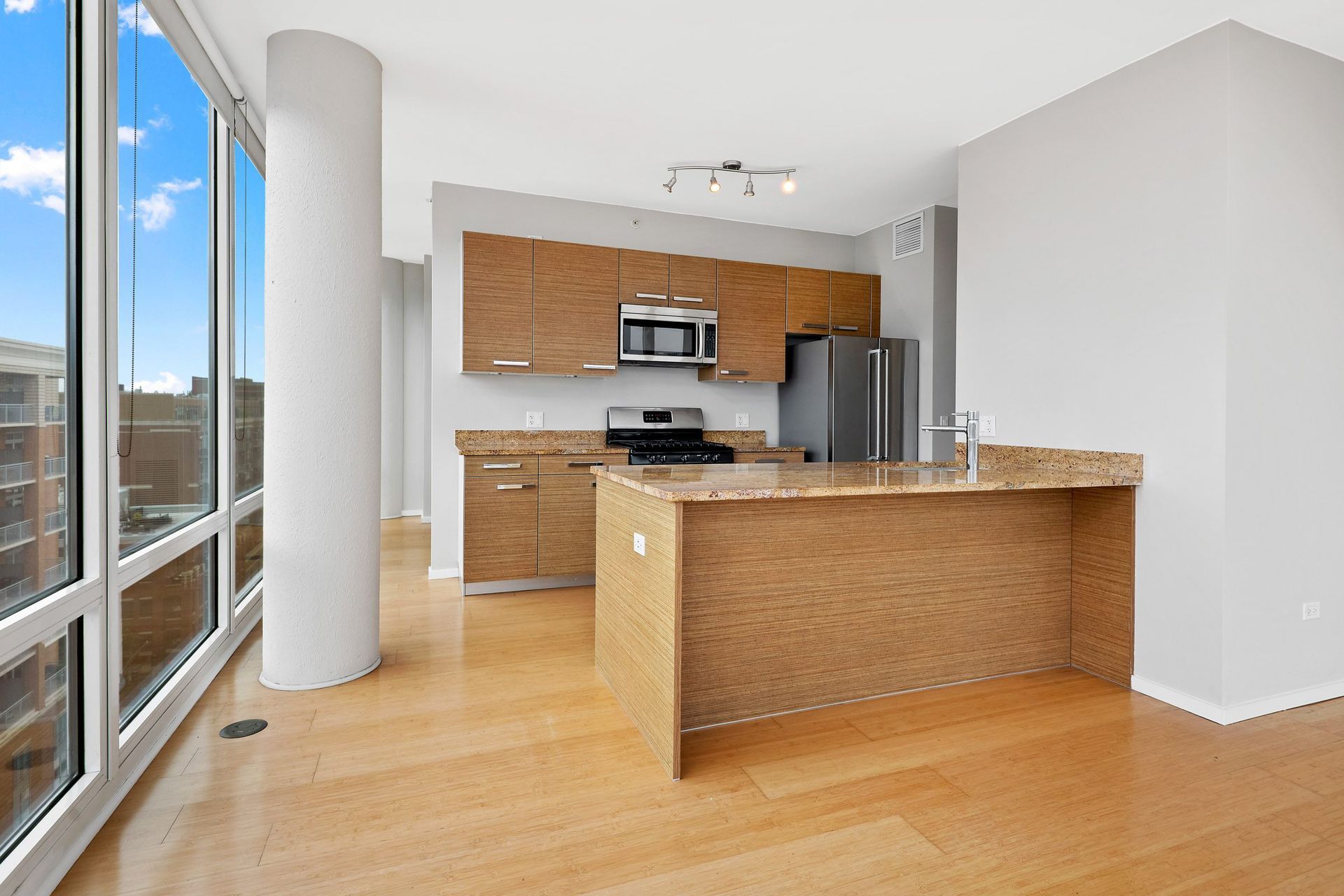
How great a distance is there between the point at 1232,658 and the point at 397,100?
4.26m

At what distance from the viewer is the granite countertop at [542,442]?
4.41 metres

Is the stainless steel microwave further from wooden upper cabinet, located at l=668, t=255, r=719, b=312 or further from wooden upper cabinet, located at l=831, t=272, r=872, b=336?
wooden upper cabinet, located at l=831, t=272, r=872, b=336

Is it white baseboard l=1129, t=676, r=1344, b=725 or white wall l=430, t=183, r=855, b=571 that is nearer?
white baseboard l=1129, t=676, r=1344, b=725

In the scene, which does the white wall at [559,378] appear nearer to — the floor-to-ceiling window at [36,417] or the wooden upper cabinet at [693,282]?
the wooden upper cabinet at [693,282]

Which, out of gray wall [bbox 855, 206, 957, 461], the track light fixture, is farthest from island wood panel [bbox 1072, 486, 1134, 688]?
the track light fixture

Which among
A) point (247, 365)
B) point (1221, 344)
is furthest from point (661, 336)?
point (1221, 344)

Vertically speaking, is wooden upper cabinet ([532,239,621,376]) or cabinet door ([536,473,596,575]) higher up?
wooden upper cabinet ([532,239,621,376])

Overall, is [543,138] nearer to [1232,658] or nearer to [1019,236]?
[1019,236]

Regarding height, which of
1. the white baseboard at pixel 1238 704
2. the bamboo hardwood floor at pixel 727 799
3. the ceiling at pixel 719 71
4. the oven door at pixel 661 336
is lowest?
the bamboo hardwood floor at pixel 727 799

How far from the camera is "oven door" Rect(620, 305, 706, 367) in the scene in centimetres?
472

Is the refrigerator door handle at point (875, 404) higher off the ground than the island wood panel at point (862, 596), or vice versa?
the refrigerator door handle at point (875, 404)

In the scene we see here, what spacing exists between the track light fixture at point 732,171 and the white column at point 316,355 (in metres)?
1.90

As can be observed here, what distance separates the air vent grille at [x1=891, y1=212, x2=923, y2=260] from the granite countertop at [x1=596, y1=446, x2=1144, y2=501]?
214cm

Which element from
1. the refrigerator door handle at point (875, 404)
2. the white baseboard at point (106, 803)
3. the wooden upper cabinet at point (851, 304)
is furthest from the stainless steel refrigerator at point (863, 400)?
the white baseboard at point (106, 803)
